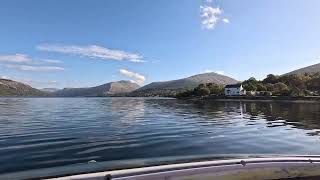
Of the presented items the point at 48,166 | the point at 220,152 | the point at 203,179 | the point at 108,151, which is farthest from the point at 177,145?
the point at 203,179

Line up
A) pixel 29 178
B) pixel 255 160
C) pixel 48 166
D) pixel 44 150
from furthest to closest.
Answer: pixel 44 150 → pixel 48 166 → pixel 29 178 → pixel 255 160

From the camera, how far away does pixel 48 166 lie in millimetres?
17922

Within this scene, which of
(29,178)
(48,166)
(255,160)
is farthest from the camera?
(48,166)

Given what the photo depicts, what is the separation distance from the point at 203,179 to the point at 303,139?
22396 millimetres

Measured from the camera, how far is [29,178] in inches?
591

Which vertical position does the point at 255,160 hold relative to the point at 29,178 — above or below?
above

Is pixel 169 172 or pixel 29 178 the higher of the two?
pixel 169 172

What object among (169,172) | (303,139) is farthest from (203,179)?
(303,139)

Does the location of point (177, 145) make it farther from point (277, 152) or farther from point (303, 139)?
point (303, 139)

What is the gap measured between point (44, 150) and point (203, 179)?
48.3 feet

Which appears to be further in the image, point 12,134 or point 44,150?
point 12,134

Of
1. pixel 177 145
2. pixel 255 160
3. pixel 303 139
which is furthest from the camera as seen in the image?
pixel 303 139

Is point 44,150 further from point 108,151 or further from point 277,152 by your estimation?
point 277,152

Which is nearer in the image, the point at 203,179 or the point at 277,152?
the point at 203,179
